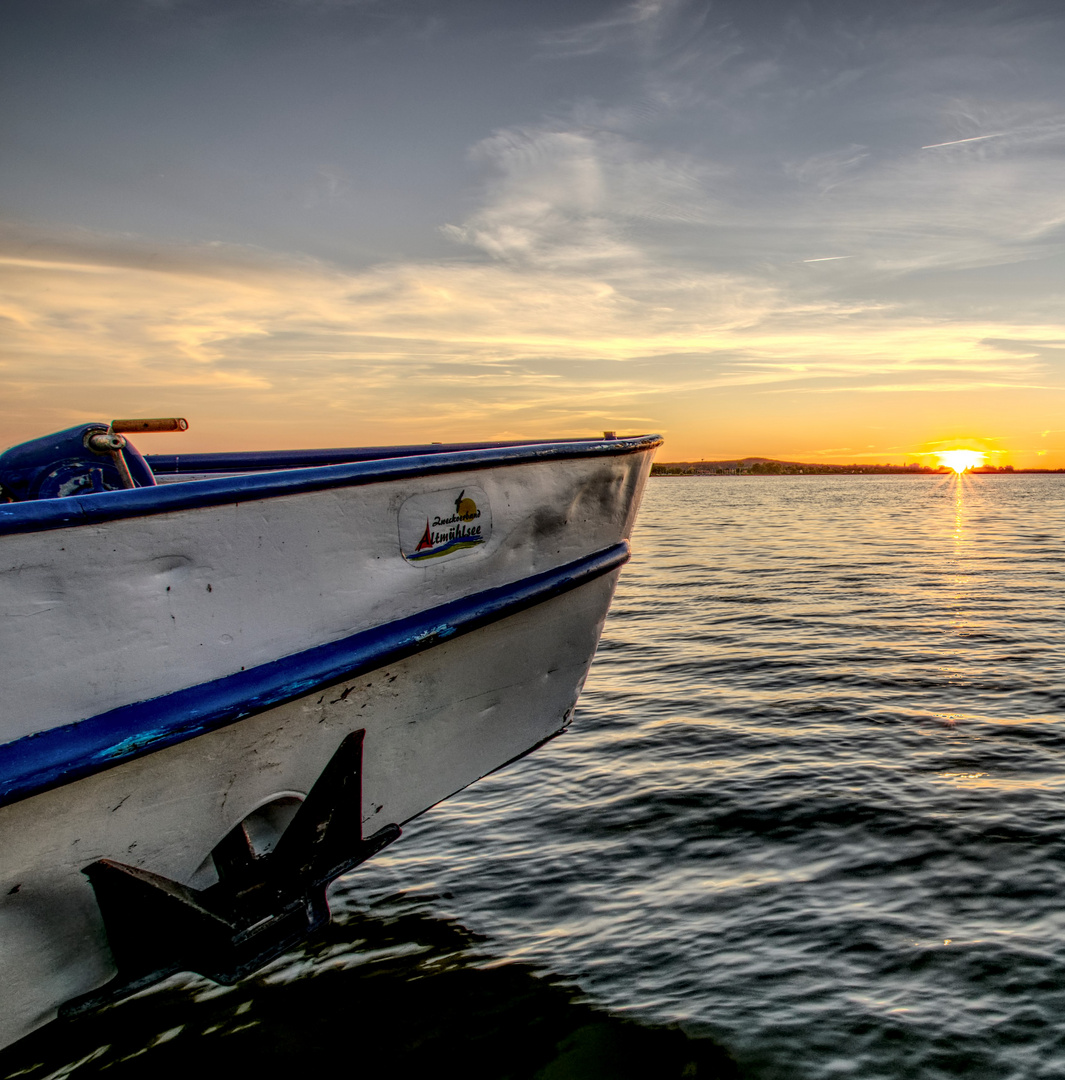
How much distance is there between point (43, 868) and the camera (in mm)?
2432

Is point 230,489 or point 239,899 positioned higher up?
point 230,489

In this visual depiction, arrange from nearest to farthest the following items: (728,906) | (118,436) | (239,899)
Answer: (239,899) → (118,436) → (728,906)

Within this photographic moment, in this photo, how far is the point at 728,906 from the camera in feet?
12.7

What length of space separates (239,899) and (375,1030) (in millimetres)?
865

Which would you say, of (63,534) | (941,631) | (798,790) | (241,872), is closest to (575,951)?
(241,872)

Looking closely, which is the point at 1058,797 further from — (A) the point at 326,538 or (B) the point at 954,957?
(A) the point at 326,538

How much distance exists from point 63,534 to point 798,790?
4.47 m

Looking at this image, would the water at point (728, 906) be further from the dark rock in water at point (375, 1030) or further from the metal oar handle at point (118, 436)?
the metal oar handle at point (118, 436)

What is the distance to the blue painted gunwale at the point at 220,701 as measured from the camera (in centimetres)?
230

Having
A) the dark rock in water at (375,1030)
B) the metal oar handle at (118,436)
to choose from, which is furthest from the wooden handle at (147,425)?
the dark rock in water at (375,1030)

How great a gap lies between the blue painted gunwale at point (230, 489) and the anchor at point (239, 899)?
1.02 meters

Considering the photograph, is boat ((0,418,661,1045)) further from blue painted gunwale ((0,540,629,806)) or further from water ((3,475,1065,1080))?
water ((3,475,1065,1080))

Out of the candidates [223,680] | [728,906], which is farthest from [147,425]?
[728,906]

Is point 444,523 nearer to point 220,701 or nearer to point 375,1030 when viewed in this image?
point 220,701
